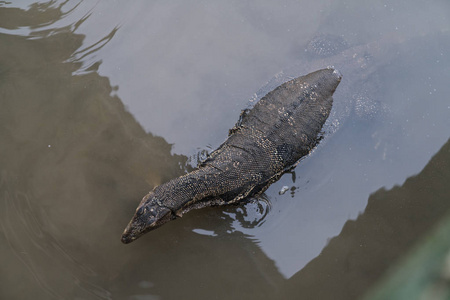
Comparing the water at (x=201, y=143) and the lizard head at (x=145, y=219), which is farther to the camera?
the water at (x=201, y=143)

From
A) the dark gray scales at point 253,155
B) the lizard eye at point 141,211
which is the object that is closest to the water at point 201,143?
the dark gray scales at point 253,155

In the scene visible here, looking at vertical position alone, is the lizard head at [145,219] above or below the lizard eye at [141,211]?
below

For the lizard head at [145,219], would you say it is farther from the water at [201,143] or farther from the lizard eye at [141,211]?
the water at [201,143]

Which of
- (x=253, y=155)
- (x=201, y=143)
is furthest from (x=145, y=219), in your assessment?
(x=253, y=155)

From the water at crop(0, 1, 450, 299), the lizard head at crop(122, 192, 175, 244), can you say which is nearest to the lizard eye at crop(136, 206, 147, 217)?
the lizard head at crop(122, 192, 175, 244)

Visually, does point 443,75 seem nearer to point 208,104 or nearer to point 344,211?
point 344,211

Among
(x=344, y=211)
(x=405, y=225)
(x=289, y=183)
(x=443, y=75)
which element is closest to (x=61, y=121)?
(x=289, y=183)

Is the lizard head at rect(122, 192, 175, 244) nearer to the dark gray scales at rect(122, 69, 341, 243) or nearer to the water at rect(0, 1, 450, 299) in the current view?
the dark gray scales at rect(122, 69, 341, 243)
